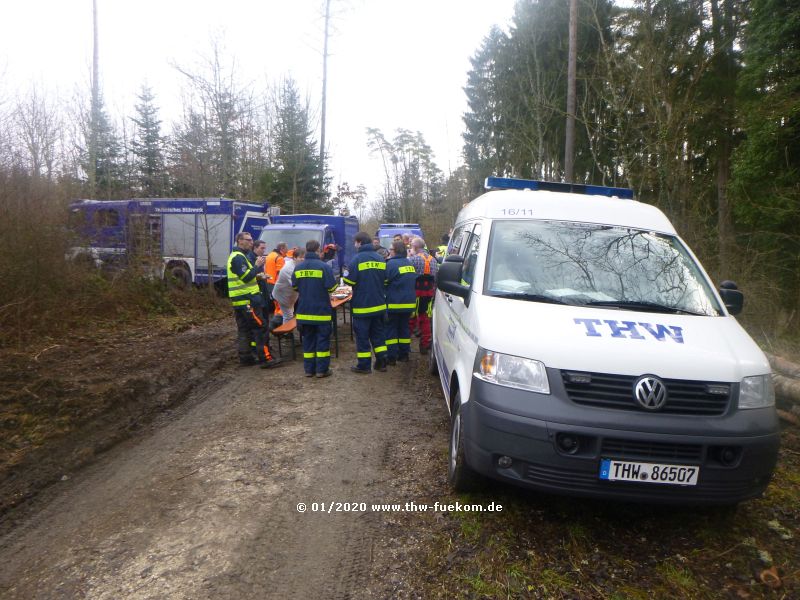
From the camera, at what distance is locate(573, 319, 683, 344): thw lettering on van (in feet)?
10.9

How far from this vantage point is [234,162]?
1942 cm

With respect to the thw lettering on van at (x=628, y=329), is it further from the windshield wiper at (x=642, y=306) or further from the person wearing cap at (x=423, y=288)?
the person wearing cap at (x=423, y=288)

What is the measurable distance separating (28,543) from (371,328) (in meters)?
5.00

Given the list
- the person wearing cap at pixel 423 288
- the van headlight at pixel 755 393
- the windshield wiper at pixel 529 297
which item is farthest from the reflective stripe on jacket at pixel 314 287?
the van headlight at pixel 755 393

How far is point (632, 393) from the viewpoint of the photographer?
3090 mm

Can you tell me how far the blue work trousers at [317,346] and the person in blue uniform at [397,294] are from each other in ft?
3.56

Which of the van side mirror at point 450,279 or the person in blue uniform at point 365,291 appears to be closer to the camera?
the van side mirror at point 450,279

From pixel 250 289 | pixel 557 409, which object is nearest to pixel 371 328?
pixel 250 289

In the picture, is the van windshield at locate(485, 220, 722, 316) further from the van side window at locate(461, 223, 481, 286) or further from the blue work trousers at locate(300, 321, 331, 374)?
the blue work trousers at locate(300, 321, 331, 374)

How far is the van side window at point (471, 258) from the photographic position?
4508 mm

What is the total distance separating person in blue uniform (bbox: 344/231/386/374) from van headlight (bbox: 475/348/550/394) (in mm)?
4221

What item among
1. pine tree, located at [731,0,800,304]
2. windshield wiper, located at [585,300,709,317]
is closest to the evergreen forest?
pine tree, located at [731,0,800,304]

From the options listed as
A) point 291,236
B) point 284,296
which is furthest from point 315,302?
point 291,236

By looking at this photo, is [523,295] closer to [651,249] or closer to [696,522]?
[651,249]
